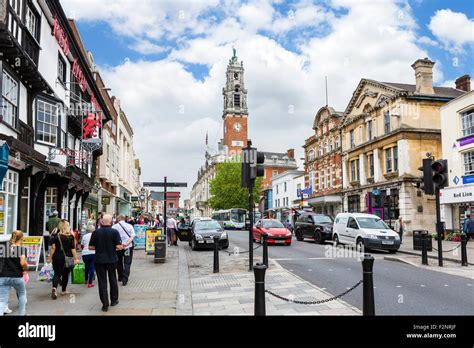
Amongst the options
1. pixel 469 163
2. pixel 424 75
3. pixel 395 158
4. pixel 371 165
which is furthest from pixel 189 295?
pixel 371 165

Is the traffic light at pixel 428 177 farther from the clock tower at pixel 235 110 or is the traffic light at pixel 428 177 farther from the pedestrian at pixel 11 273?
the clock tower at pixel 235 110

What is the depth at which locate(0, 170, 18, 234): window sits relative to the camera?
11430 millimetres

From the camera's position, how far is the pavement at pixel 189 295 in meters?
6.94

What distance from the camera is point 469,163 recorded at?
23984 mm

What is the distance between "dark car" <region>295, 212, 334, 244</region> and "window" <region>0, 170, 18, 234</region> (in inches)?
613

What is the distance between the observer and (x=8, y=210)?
12.0 metres

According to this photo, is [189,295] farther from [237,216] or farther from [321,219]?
[237,216]

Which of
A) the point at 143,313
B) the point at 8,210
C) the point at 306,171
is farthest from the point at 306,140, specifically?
the point at 143,313

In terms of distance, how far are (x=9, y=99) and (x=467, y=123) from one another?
2417cm

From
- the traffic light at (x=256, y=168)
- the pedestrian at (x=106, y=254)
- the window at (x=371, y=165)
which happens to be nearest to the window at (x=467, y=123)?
the window at (x=371, y=165)

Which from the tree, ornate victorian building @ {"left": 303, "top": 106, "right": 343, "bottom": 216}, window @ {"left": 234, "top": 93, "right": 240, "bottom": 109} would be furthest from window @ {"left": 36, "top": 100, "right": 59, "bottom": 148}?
window @ {"left": 234, "top": 93, "right": 240, "bottom": 109}

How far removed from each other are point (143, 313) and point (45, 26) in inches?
488

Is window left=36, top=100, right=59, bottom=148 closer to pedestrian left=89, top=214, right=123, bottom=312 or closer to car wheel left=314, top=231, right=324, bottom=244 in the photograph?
pedestrian left=89, top=214, right=123, bottom=312
